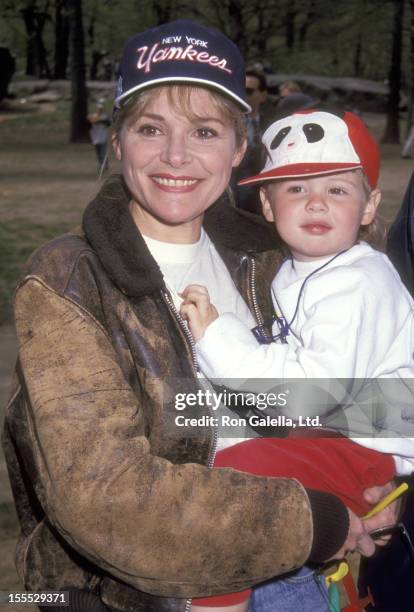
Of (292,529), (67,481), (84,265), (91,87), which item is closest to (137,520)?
(67,481)

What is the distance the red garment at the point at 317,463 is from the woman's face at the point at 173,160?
57cm

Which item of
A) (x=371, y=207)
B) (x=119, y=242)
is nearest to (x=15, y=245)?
(x=371, y=207)

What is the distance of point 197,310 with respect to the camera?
226 centimetres

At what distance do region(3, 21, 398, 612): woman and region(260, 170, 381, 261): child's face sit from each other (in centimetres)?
23

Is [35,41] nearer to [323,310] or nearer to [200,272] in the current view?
[200,272]

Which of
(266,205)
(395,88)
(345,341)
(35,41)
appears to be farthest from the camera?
(35,41)

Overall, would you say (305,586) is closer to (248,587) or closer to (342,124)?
(248,587)

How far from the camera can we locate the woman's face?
2.28 m

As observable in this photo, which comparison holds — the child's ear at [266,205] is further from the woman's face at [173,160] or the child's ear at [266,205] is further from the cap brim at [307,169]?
the woman's face at [173,160]

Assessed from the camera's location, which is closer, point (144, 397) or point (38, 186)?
point (144, 397)

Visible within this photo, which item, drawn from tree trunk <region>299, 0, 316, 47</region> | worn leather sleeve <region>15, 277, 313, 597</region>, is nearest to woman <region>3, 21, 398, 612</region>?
worn leather sleeve <region>15, 277, 313, 597</region>

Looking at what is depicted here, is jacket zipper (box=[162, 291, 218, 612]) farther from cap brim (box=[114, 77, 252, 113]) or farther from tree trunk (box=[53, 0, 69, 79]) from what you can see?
tree trunk (box=[53, 0, 69, 79])

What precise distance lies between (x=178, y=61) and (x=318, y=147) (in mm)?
494

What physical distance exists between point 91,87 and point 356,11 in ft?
42.7
